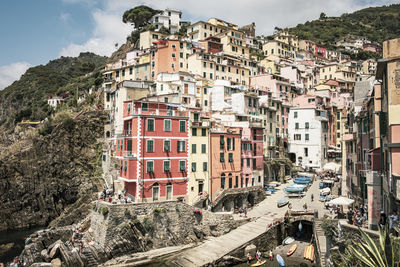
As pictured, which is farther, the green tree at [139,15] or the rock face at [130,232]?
the green tree at [139,15]

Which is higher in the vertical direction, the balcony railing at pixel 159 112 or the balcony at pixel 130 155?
the balcony railing at pixel 159 112

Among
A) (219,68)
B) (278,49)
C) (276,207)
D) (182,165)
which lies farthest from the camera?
(278,49)

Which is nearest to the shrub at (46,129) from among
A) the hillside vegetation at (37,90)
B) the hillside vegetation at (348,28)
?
the hillside vegetation at (37,90)

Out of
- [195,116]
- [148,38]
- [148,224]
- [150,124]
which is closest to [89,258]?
[148,224]

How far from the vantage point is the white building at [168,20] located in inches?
3847

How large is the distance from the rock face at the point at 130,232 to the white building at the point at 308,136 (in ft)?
107

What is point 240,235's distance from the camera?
110ft

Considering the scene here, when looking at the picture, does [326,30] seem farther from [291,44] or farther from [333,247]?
[333,247]

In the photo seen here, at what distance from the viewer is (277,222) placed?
35094 mm

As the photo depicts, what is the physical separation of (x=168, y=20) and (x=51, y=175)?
221 ft

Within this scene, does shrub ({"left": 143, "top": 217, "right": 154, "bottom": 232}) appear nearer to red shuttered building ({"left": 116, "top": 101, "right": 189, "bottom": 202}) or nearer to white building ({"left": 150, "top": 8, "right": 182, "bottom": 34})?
red shuttered building ({"left": 116, "top": 101, "right": 189, "bottom": 202})

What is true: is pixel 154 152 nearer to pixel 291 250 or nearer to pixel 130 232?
pixel 130 232

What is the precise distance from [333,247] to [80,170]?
4453cm

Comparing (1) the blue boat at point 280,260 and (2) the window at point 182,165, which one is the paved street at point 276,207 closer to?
(1) the blue boat at point 280,260
